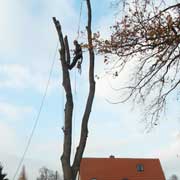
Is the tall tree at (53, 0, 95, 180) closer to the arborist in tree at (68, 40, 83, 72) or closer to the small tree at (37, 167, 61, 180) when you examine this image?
the arborist in tree at (68, 40, 83, 72)

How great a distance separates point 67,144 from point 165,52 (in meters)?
2.97

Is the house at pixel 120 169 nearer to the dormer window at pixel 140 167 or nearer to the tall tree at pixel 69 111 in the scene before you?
the dormer window at pixel 140 167

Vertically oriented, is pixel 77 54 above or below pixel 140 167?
below

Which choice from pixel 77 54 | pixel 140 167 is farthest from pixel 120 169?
pixel 77 54

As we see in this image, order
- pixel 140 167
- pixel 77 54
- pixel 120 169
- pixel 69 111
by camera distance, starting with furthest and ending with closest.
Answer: pixel 140 167 → pixel 120 169 → pixel 77 54 → pixel 69 111

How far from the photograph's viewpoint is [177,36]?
8898 mm

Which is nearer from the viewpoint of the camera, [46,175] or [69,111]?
[69,111]

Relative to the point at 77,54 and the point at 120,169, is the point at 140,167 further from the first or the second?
the point at 77,54

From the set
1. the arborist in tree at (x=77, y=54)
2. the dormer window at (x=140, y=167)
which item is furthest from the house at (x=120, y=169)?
the arborist in tree at (x=77, y=54)

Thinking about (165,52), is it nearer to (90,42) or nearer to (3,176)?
(90,42)

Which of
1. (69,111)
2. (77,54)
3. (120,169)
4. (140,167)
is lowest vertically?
(69,111)

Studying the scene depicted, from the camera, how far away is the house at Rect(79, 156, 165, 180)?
46.3 metres

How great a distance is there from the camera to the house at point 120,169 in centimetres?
4628

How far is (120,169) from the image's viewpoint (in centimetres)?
4806
